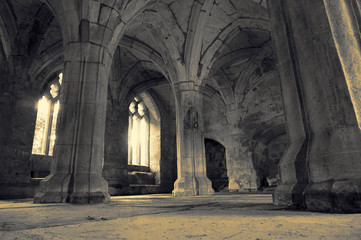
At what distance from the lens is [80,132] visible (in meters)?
4.07

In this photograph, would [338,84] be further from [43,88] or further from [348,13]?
[43,88]

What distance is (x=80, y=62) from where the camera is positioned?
4.40 metres

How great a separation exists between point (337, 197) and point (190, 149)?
5.99 meters

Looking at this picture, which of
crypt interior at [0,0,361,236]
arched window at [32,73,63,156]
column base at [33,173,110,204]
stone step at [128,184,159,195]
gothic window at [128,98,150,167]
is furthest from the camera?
gothic window at [128,98,150,167]

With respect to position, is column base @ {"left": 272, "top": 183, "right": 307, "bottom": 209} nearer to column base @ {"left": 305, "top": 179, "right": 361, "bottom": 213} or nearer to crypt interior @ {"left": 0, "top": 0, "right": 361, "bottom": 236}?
crypt interior @ {"left": 0, "top": 0, "right": 361, "bottom": 236}

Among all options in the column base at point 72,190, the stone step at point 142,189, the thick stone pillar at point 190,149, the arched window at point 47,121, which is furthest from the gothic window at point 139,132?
the column base at point 72,190

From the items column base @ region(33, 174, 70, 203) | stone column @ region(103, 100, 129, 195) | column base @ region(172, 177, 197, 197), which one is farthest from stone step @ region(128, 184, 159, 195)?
column base @ region(33, 174, 70, 203)

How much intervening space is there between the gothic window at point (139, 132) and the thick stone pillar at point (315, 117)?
1169 cm

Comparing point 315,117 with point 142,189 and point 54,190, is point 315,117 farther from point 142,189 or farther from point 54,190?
point 142,189

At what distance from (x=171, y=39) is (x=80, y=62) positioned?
4254 mm

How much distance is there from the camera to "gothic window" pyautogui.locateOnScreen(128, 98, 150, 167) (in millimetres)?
13633

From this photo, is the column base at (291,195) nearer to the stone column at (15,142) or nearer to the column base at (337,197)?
the column base at (337,197)

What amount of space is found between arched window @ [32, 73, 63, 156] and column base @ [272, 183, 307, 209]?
914cm

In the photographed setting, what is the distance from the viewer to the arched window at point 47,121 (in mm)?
9273
